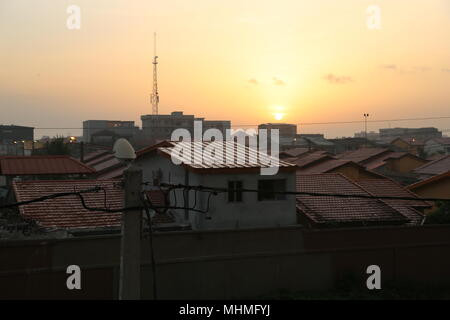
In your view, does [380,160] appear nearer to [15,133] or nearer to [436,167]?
[436,167]

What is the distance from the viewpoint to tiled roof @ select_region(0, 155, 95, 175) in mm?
24953

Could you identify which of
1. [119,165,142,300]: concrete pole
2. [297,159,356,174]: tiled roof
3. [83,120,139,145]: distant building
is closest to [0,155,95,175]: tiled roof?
[297,159,356,174]: tiled roof

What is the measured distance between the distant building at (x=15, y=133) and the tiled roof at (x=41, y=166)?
59.3 m

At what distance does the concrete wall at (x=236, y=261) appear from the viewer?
36.3 ft

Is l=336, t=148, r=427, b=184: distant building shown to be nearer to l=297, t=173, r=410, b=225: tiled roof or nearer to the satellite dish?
l=297, t=173, r=410, b=225: tiled roof

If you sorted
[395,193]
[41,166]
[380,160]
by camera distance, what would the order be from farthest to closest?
1. [380,160]
2. [41,166]
3. [395,193]

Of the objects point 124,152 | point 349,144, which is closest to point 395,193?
point 124,152

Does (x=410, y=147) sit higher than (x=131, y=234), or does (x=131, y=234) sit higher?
(x=410, y=147)

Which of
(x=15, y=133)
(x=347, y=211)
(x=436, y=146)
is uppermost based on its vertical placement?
(x=15, y=133)

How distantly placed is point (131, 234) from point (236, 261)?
8.29m

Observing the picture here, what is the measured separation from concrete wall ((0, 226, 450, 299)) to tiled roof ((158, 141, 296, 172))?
2.94 metres

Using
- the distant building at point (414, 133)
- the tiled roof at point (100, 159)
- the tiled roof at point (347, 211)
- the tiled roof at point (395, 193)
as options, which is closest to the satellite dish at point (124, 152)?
the tiled roof at point (347, 211)

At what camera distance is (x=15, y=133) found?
82.6 meters

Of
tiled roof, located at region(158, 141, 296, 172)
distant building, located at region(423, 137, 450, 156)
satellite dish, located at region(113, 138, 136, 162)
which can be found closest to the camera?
satellite dish, located at region(113, 138, 136, 162)
